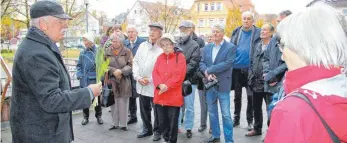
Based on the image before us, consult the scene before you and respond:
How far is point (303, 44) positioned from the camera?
1298mm

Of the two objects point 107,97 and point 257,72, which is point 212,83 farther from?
point 107,97

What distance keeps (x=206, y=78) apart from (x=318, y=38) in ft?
11.9

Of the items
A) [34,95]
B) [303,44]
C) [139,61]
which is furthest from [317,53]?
[139,61]

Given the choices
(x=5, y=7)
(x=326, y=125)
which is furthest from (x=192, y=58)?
(x=5, y=7)

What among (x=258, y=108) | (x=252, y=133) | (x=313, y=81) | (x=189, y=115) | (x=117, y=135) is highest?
(x=313, y=81)

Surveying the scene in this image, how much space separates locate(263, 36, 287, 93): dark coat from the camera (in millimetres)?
4473

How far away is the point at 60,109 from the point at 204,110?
3.66 metres

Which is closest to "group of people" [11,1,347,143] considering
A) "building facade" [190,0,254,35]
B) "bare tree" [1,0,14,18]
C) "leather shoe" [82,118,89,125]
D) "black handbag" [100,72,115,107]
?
"black handbag" [100,72,115,107]

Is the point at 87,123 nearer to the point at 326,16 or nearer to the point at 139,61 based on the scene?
the point at 139,61

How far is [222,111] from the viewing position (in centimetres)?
474

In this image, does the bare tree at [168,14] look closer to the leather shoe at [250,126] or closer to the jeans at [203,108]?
the jeans at [203,108]

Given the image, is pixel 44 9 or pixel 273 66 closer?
pixel 44 9

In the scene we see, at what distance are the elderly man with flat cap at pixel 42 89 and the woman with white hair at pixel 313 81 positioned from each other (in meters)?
1.60

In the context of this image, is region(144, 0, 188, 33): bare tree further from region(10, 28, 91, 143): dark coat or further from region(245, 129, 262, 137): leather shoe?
region(10, 28, 91, 143): dark coat
